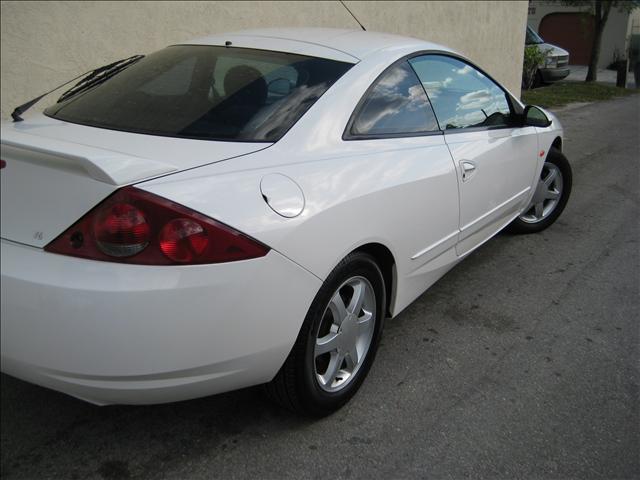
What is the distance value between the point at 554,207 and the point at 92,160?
13.5ft

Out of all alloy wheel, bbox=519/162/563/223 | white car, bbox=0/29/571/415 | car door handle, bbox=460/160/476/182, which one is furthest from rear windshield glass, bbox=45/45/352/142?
alloy wheel, bbox=519/162/563/223

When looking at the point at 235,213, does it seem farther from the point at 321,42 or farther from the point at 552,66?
the point at 552,66

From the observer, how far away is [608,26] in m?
27.8

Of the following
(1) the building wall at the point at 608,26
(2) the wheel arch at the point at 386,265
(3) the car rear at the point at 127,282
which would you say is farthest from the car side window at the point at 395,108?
(1) the building wall at the point at 608,26

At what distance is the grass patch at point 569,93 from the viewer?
13764 millimetres

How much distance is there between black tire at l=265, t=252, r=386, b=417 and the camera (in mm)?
2289

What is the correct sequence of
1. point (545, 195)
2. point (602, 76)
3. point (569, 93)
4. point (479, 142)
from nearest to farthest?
point (479, 142) → point (545, 195) → point (569, 93) → point (602, 76)

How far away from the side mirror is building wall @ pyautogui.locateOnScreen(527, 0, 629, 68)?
26053mm

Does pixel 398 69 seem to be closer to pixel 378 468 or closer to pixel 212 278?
pixel 212 278

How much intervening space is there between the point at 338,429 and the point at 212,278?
0.99 m

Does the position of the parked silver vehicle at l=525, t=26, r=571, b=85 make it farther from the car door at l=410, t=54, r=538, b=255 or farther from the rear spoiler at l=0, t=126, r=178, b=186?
the rear spoiler at l=0, t=126, r=178, b=186

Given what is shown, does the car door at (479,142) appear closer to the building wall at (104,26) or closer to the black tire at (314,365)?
the black tire at (314,365)

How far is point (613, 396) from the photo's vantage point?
2818mm

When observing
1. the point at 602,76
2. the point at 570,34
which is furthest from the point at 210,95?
the point at 570,34
